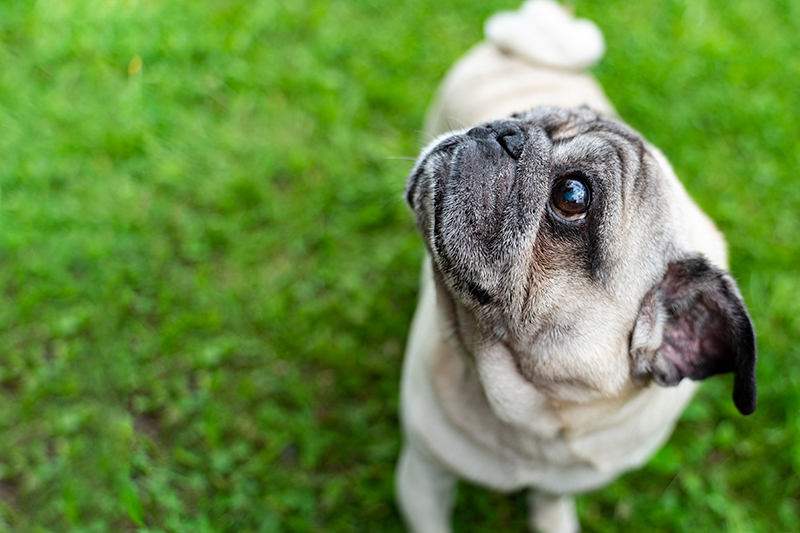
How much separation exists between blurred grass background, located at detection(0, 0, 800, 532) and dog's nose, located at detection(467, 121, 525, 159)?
78.9 inches

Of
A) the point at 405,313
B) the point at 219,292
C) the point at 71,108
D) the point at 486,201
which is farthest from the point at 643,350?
the point at 71,108

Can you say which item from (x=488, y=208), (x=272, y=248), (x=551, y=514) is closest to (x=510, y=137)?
(x=488, y=208)

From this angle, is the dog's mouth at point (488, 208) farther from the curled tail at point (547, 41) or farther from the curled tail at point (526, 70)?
the curled tail at point (547, 41)

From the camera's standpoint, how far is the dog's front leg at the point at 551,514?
118 inches

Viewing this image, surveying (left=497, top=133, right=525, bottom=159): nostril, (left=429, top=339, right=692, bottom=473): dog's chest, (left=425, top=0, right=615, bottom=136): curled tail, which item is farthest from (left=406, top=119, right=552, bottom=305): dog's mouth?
(left=425, top=0, right=615, bottom=136): curled tail

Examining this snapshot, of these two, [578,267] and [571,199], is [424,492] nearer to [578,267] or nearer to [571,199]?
[578,267]

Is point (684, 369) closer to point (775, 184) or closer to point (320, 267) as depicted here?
point (320, 267)

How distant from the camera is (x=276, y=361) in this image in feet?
11.7

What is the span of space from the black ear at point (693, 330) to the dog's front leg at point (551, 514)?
4.18 ft

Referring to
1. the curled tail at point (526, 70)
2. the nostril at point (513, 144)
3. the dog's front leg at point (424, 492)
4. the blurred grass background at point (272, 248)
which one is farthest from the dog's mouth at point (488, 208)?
the blurred grass background at point (272, 248)

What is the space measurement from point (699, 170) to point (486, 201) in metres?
3.55

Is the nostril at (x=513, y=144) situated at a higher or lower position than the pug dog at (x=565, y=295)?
higher

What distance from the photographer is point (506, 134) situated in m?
1.98

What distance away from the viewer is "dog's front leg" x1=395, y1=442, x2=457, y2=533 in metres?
2.64
